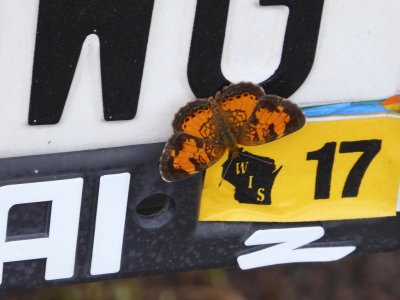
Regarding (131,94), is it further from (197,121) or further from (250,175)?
(250,175)

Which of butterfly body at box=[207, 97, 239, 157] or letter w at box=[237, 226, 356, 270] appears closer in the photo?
butterfly body at box=[207, 97, 239, 157]

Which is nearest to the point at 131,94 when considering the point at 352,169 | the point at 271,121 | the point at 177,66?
the point at 177,66

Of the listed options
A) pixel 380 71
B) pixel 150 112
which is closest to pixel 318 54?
pixel 380 71

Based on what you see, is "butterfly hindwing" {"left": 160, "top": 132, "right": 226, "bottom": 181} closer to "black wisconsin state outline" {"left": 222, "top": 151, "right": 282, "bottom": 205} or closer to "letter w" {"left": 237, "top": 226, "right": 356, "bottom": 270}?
"black wisconsin state outline" {"left": 222, "top": 151, "right": 282, "bottom": 205}

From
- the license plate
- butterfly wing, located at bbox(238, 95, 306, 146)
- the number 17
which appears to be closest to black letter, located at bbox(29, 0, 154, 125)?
the license plate

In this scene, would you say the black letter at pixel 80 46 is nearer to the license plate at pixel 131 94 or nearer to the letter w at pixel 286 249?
the license plate at pixel 131 94

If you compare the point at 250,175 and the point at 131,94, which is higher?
the point at 131,94
